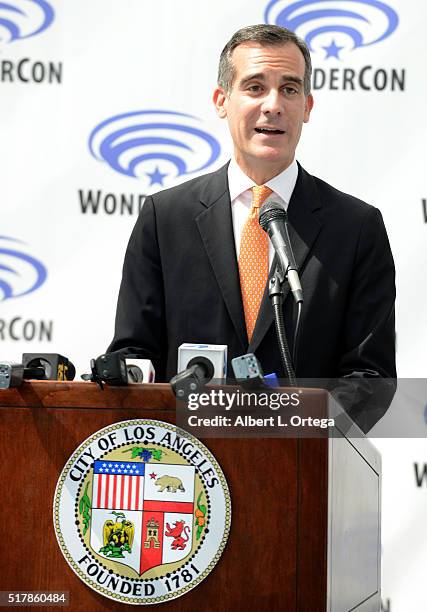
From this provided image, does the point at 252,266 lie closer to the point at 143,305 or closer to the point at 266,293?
the point at 266,293

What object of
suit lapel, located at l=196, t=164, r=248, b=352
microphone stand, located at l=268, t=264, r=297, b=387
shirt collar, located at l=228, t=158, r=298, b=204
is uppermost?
shirt collar, located at l=228, t=158, r=298, b=204

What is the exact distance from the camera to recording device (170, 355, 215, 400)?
1805 mm

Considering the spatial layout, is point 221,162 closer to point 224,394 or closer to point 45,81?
point 45,81

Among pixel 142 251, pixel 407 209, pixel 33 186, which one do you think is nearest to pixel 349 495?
pixel 142 251

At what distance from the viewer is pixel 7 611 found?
5.91 ft

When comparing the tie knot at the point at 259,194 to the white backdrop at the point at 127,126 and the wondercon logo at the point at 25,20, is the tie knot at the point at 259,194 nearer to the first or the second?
the white backdrop at the point at 127,126

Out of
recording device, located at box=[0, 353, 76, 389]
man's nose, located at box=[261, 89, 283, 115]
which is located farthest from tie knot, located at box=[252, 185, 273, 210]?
recording device, located at box=[0, 353, 76, 389]

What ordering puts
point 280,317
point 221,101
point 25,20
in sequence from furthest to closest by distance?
point 25,20, point 221,101, point 280,317

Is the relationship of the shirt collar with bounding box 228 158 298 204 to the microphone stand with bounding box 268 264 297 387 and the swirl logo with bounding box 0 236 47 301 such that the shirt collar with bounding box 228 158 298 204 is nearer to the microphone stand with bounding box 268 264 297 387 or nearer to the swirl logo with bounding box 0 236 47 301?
the microphone stand with bounding box 268 264 297 387

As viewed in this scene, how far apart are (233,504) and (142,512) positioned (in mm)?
152

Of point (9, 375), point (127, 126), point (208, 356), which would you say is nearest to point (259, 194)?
point (208, 356)

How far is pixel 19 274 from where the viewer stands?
12.1ft

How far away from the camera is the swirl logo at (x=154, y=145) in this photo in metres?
3.73

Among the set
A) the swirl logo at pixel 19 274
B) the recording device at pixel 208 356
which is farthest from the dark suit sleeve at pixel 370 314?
the swirl logo at pixel 19 274
